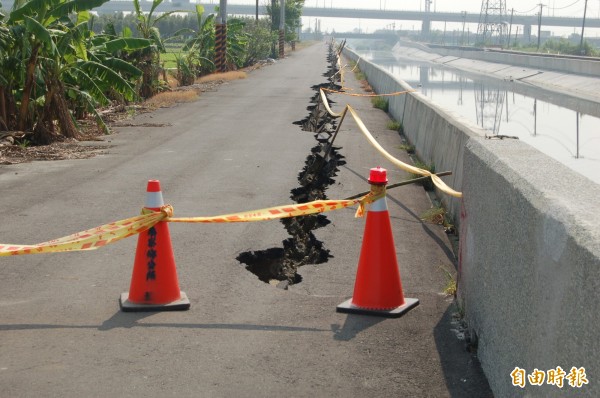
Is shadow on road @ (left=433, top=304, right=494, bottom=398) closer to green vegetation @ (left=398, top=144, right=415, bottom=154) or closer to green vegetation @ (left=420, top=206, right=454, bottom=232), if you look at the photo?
green vegetation @ (left=420, top=206, right=454, bottom=232)

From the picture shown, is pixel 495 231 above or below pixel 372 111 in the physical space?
above

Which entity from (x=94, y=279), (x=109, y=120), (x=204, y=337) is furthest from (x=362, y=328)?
(x=109, y=120)

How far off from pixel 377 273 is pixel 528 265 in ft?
6.56

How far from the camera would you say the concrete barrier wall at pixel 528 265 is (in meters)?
3.30

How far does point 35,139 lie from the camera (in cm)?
1516

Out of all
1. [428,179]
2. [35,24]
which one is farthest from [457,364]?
[35,24]

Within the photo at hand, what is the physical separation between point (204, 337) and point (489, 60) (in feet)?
265

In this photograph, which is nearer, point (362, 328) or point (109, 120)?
point (362, 328)

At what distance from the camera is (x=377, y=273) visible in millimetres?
6047

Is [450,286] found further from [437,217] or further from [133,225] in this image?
[437,217]

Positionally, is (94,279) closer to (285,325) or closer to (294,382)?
(285,325)

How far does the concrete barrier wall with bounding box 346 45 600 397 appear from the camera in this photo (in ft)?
10.8

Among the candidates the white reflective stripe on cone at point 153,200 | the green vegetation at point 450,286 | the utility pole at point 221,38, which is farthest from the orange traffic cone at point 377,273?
the utility pole at point 221,38

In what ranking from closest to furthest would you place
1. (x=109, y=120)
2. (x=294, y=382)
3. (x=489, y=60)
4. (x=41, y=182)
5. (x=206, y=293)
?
1. (x=294, y=382)
2. (x=206, y=293)
3. (x=41, y=182)
4. (x=109, y=120)
5. (x=489, y=60)
